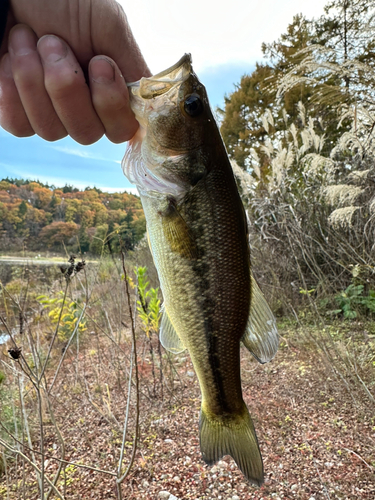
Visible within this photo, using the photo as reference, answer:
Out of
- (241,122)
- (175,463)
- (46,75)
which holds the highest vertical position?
(241,122)

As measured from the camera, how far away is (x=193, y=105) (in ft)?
3.56

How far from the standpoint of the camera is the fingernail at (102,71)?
101 cm

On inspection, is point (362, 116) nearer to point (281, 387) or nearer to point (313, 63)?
point (313, 63)

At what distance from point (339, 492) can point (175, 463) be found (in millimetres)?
1251

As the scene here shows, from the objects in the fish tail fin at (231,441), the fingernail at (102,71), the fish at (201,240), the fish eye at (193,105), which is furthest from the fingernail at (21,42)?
the fish tail fin at (231,441)

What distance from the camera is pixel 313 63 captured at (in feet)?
12.9

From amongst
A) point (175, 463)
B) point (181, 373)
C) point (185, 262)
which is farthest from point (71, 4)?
point (181, 373)

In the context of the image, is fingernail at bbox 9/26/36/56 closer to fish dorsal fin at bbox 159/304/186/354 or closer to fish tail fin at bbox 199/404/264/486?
fish dorsal fin at bbox 159/304/186/354

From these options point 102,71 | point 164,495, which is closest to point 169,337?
point 102,71

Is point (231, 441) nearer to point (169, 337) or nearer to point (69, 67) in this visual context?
point (169, 337)

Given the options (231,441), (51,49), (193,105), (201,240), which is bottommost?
(231,441)

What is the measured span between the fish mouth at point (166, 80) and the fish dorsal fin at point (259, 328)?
2.29 feet

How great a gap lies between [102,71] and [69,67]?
0.10 meters

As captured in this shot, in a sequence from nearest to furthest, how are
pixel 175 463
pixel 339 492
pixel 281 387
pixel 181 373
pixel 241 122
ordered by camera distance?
pixel 339 492 → pixel 175 463 → pixel 281 387 → pixel 181 373 → pixel 241 122
